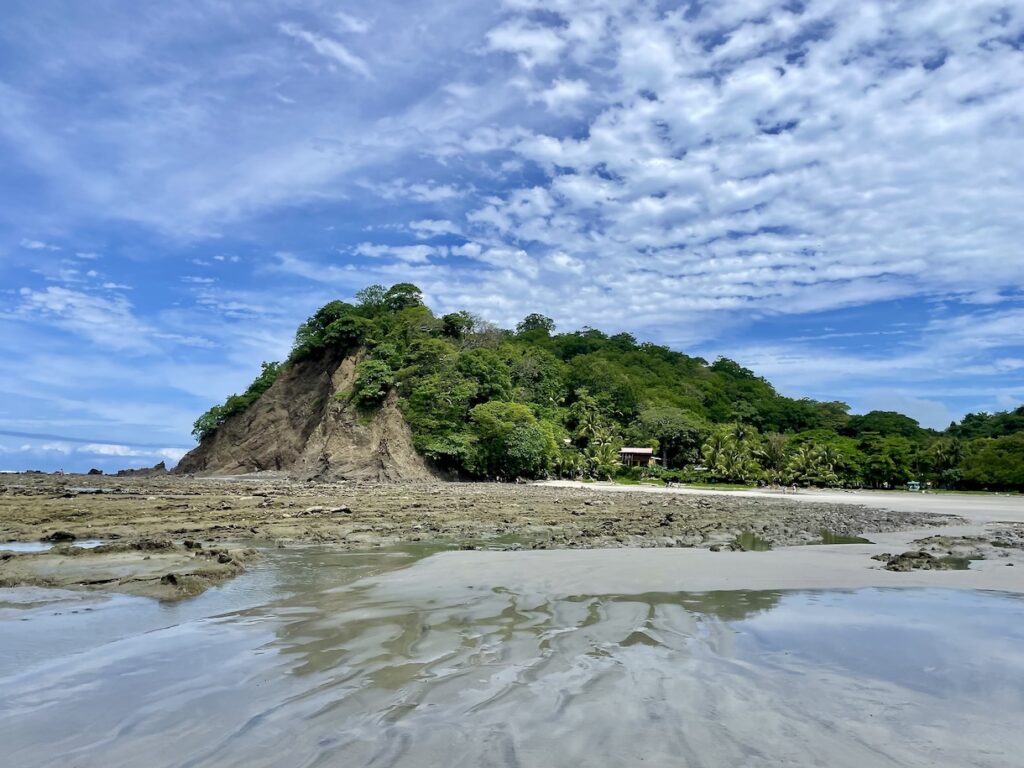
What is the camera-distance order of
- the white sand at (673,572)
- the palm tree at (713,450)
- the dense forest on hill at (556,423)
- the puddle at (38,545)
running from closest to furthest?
the white sand at (673,572)
the puddle at (38,545)
the dense forest on hill at (556,423)
the palm tree at (713,450)

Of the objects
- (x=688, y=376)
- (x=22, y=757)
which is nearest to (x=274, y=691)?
(x=22, y=757)

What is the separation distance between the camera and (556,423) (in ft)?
250

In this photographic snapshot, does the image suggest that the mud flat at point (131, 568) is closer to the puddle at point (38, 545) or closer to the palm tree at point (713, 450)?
the puddle at point (38, 545)

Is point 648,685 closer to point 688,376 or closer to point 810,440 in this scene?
point 810,440

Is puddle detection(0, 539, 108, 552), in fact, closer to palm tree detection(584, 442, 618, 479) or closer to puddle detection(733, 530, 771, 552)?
puddle detection(733, 530, 771, 552)

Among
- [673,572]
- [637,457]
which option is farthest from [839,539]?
[637,457]

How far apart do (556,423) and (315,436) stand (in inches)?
1113

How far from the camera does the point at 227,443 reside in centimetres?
7225

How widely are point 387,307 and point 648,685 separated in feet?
260

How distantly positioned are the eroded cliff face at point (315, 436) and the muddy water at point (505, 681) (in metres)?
48.1

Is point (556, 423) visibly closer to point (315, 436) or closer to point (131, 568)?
point (315, 436)

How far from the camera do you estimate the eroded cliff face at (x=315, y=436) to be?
5775 centimetres

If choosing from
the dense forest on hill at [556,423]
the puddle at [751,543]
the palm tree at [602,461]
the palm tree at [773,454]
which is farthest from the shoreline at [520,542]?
the palm tree at [773,454]

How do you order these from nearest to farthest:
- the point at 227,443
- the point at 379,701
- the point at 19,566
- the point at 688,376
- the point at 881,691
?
1. the point at 379,701
2. the point at 881,691
3. the point at 19,566
4. the point at 227,443
5. the point at 688,376
